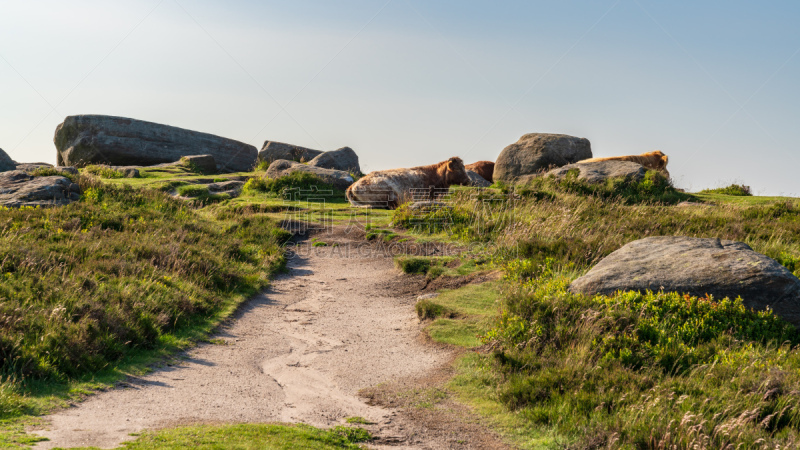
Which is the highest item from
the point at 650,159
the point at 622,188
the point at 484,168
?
the point at 650,159

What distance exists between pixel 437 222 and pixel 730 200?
47.9 ft

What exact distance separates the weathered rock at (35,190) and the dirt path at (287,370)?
846 cm

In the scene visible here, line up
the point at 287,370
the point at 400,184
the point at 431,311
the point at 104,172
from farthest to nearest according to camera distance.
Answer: the point at 104,172 < the point at 400,184 < the point at 431,311 < the point at 287,370

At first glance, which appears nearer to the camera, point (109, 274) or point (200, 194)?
point (109, 274)

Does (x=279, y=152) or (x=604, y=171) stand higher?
(x=279, y=152)

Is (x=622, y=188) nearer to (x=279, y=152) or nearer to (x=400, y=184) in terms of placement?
(x=400, y=184)

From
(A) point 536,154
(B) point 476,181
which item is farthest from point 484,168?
(B) point 476,181

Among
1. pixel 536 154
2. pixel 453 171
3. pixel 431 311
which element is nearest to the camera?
pixel 431 311

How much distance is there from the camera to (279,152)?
126 ft

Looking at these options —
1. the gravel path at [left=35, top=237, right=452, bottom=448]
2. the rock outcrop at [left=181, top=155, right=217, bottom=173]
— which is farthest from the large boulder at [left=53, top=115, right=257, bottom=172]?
the gravel path at [left=35, top=237, right=452, bottom=448]

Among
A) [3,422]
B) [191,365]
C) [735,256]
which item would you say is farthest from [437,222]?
[3,422]

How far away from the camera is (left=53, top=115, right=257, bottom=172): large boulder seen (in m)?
35.2

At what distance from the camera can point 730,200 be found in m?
25.8

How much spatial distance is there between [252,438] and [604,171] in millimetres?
22710
